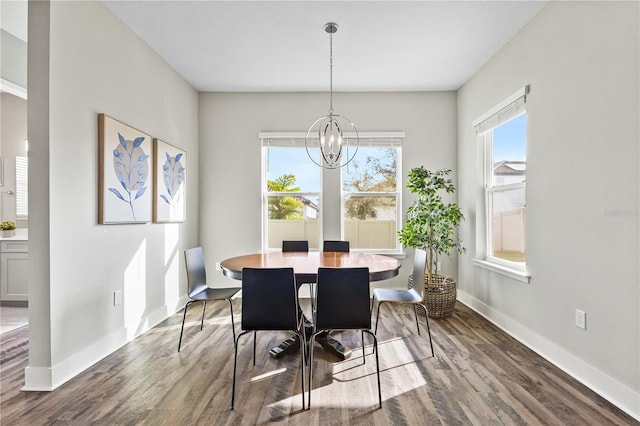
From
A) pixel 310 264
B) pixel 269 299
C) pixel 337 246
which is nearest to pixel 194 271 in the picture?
pixel 310 264

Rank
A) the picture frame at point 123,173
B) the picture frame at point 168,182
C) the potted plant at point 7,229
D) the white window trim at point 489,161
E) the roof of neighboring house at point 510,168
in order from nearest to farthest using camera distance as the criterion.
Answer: the picture frame at point 123,173
the white window trim at point 489,161
the roof of neighboring house at point 510,168
the picture frame at point 168,182
the potted plant at point 7,229

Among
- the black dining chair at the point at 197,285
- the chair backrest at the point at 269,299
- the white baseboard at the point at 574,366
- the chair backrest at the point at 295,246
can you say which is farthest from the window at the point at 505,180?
the black dining chair at the point at 197,285

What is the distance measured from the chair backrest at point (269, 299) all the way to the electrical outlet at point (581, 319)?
1.93 meters

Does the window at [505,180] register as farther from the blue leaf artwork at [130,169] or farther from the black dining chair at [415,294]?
the blue leaf artwork at [130,169]

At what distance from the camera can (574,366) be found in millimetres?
2322

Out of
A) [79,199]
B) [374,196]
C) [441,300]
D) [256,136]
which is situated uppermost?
[256,136]

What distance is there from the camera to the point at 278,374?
92.8 inches

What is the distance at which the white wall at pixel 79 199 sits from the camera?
7.09 feet

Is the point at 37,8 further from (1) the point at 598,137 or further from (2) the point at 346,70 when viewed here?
(1) the point at 598,137

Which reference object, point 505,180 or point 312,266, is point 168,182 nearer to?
point 312,266

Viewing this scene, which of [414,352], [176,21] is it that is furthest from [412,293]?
[176,21]

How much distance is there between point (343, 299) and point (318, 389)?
2.04 ft

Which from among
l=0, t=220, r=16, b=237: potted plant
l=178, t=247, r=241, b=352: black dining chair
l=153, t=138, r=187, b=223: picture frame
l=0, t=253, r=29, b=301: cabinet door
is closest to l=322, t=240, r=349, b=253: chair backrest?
l=178, t=247, r=241, b=352: black dining chair

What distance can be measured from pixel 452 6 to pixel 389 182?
227 centimetres
